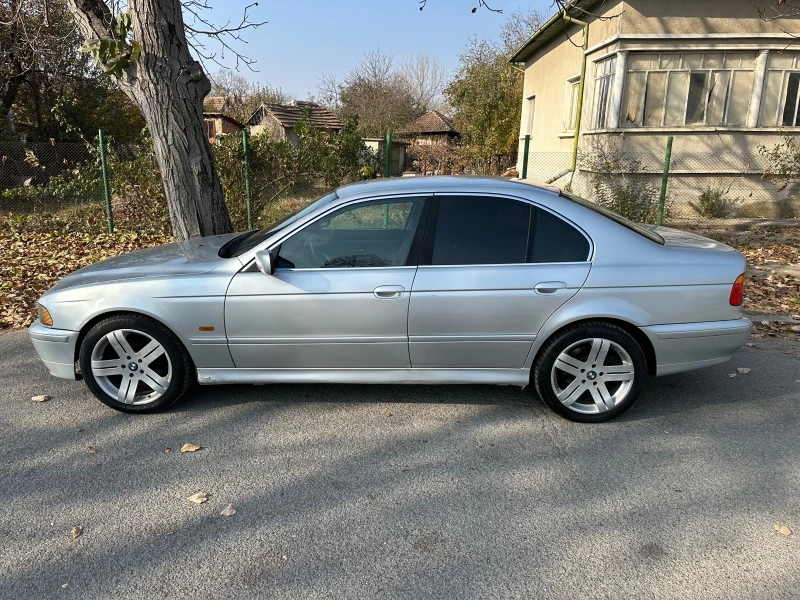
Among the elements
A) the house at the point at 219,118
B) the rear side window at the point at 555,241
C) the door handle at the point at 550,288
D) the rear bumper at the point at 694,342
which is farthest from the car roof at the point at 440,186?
the house at the point at 219,118

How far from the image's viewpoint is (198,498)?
120 inches

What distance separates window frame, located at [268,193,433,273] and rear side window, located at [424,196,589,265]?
79mm

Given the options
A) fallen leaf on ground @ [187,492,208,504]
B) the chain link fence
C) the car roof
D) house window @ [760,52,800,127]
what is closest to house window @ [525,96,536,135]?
the chain link fence

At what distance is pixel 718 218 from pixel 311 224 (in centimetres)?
1095

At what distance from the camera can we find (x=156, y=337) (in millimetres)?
3850

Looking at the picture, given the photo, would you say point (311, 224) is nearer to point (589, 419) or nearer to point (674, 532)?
point (589, 419)

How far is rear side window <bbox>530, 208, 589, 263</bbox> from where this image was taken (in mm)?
3730

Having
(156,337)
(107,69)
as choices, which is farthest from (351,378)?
(107,69)

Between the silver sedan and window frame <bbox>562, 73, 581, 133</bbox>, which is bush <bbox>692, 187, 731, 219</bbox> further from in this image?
the silver sedan

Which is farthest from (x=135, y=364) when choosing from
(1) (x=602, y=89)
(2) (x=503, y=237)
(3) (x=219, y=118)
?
(3) (x=219, y=118)

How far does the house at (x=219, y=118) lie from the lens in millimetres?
31328

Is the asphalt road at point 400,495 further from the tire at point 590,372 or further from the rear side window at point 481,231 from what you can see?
the rear side window at point 481,231

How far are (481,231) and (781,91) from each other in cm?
1129

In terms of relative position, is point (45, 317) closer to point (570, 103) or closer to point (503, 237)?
point (503, 237)
